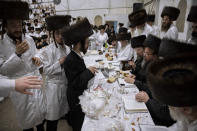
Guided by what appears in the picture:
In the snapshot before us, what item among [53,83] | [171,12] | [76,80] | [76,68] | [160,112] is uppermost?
[171,12]

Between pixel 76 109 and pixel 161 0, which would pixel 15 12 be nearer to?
pixel 76 109

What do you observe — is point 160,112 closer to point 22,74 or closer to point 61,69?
point 61,69

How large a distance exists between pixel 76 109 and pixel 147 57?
1.33 m

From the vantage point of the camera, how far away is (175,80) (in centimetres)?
68

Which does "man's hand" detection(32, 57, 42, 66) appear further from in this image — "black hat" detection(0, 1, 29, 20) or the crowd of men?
"black hat" detection(0, 1, 29, 20)

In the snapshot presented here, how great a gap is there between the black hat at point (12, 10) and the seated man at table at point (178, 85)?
5.65 feet

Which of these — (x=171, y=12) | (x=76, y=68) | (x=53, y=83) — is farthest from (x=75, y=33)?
(x=171, y=12)

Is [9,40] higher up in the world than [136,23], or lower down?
lower down

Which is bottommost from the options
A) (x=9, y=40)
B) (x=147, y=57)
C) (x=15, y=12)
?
(x=147, y=57)

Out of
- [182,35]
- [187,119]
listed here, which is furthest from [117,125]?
[182,35]

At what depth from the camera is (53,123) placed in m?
2.13

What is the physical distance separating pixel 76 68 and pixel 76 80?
0.16 metres

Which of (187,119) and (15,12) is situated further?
(15,12)

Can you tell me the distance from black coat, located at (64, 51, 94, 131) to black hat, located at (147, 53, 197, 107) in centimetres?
109
